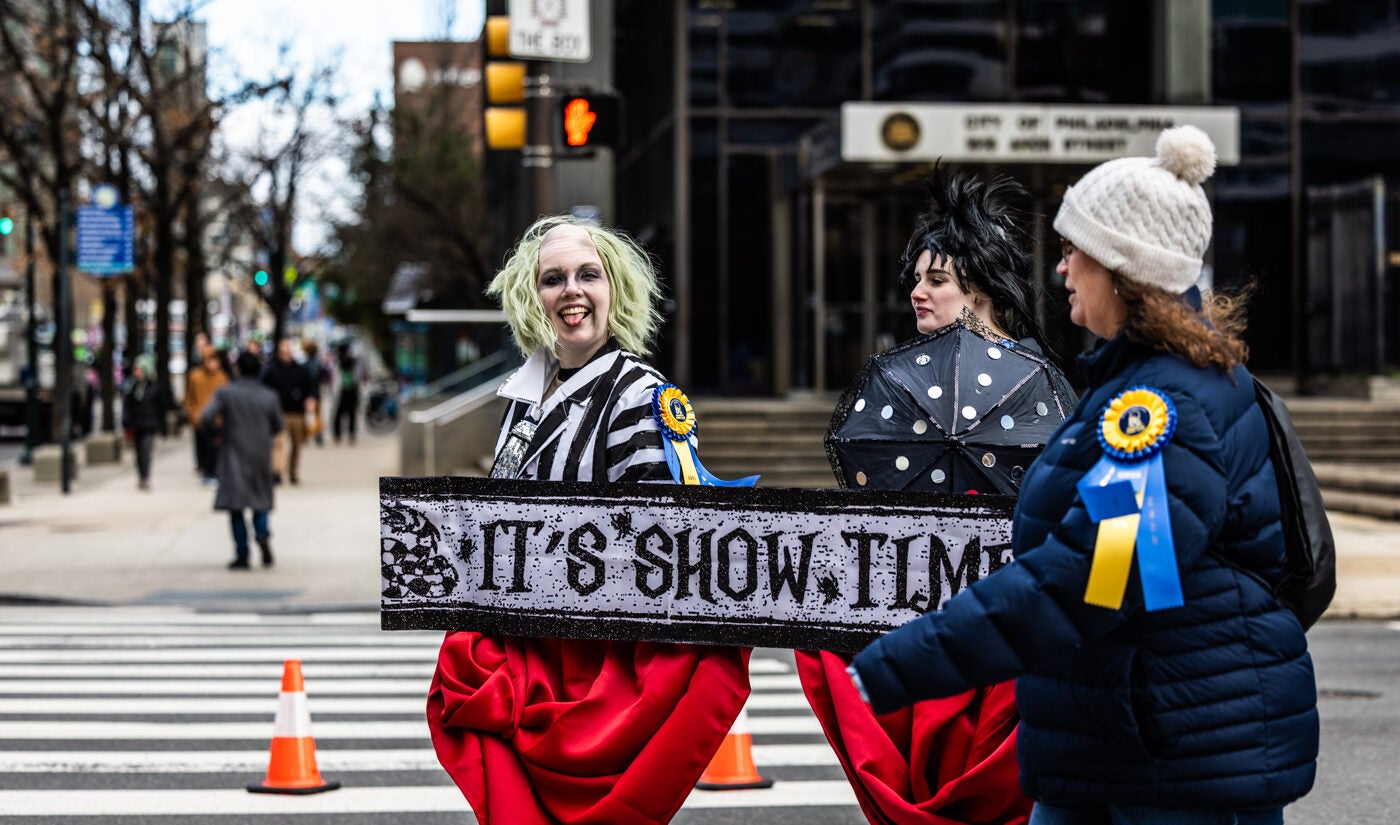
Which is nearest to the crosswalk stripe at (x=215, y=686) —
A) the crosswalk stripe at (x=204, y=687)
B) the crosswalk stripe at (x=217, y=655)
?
the crosswalk stripe at (x=204, y=687)

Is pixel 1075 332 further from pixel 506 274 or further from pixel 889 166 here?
pixel 506 274

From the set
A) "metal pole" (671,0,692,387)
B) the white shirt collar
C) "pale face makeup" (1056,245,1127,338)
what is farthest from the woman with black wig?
"metal pole" (671,0,692,387)

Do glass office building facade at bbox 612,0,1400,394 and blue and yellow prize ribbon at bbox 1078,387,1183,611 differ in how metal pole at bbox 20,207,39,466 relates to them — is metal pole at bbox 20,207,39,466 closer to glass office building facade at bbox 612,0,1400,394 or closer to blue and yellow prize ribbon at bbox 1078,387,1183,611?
glass office building facade at bbox 612,0,1400,394

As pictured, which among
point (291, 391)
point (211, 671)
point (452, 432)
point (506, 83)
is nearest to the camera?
point (211, 671)

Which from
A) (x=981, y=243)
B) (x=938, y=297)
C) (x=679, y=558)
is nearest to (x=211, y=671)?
(x=679, y=558)

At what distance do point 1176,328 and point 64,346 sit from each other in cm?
2559

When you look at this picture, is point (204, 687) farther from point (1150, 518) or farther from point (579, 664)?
point (1150, 518)

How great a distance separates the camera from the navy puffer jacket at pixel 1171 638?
2912mm

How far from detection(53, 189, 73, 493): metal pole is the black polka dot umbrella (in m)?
21.4

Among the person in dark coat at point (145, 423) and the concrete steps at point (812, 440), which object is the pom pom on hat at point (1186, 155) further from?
the person in dark coat at point (145, 423)

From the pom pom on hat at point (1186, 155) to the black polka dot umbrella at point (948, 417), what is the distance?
142cm

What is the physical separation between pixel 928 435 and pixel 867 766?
0.81 metres

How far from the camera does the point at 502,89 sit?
12656 mm

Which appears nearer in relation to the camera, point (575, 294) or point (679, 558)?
point (679, 558)
